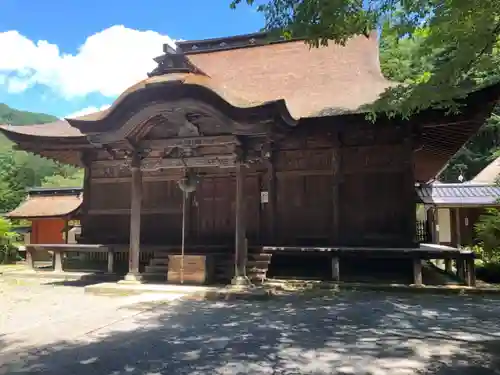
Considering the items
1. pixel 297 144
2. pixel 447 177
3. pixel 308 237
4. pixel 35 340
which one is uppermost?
pixel 447 177

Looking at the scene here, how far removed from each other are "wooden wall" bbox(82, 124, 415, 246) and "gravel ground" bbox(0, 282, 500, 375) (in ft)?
8.63

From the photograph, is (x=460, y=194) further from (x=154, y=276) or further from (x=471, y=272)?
(x=154, y=276)

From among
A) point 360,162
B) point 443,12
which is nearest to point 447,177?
point 360,162

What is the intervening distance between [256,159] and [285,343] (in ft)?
17.3

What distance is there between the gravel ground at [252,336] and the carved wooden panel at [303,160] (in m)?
3.82

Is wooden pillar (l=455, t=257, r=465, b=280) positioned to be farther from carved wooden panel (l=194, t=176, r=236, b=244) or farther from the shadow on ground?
carved wooden panel (l=194, t=176, r=236, b=244)

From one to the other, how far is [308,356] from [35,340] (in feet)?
10.5

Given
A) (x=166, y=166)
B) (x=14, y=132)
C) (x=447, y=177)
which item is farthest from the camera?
(x=447, y=177)

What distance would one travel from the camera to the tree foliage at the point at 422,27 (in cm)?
426

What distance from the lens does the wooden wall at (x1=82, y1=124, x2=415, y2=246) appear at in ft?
33.6

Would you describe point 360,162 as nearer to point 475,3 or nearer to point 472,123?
point 472,123

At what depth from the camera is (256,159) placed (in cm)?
960

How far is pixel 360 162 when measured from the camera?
1056 centimetres

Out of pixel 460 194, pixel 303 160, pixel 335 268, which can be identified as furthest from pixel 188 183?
pixel 460 194
